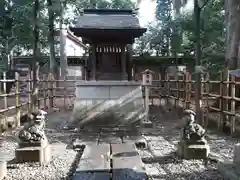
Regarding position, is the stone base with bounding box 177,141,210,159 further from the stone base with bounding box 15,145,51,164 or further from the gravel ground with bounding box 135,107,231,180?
the stone base with bounding box 15,145,51,164

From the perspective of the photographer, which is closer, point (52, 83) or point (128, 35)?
point (128, 35)

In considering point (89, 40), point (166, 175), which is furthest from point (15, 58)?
point (166, 175)

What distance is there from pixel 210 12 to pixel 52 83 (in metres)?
9.40

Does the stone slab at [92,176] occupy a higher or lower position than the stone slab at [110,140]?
higher

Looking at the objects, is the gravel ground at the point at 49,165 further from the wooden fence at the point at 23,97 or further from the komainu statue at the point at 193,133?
the komainu statue at the point at 193,133

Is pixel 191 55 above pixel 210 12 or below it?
below

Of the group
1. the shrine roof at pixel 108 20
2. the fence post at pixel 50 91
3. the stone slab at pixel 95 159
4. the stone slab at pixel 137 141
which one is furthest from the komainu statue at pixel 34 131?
the fence post at pixel 50 91

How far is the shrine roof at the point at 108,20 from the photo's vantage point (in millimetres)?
8797

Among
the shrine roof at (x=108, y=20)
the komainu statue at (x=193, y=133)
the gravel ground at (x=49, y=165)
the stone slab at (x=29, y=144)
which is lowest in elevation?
the gravel ground at (x=49, y=165)

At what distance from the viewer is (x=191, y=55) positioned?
21.1 metres

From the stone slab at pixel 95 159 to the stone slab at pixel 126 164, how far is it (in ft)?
0.39

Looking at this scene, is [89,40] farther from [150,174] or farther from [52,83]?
[150,174]

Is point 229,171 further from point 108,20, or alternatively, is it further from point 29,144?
point 108,20

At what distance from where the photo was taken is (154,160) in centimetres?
492
